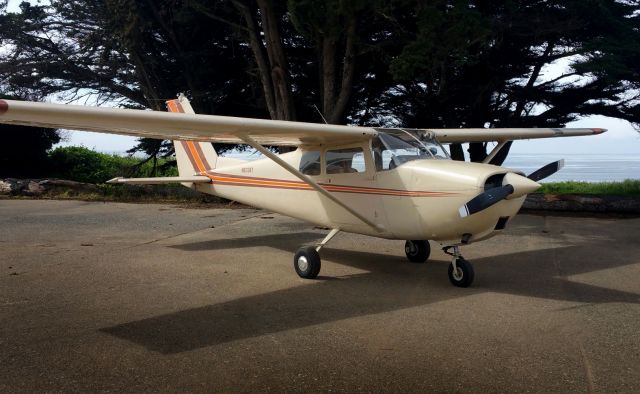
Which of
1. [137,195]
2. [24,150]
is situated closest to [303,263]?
[137,195]

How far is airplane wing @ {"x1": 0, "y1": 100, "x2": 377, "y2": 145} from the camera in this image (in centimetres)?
474

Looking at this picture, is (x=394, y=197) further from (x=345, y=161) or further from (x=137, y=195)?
(x=137, y=195)

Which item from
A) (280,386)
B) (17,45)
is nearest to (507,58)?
(280,386)

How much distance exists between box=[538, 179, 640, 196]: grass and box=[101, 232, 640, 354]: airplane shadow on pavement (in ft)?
34.9

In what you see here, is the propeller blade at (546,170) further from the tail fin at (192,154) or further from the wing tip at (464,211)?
the tail fin at (192,154)

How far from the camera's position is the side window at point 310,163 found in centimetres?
824

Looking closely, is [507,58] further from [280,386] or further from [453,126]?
[280,386]

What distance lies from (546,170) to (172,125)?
5198mm

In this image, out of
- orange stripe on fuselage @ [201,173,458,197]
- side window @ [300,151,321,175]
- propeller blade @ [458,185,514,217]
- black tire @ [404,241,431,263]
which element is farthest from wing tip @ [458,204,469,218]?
side window @ [300,151,321,175]

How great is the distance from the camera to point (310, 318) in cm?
546

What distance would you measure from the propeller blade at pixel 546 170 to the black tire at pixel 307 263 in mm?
3203

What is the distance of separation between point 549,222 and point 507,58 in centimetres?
483

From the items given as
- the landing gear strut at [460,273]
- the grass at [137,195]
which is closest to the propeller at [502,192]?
the landing gear strut at [460,273]

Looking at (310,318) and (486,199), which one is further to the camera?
(486,199)
